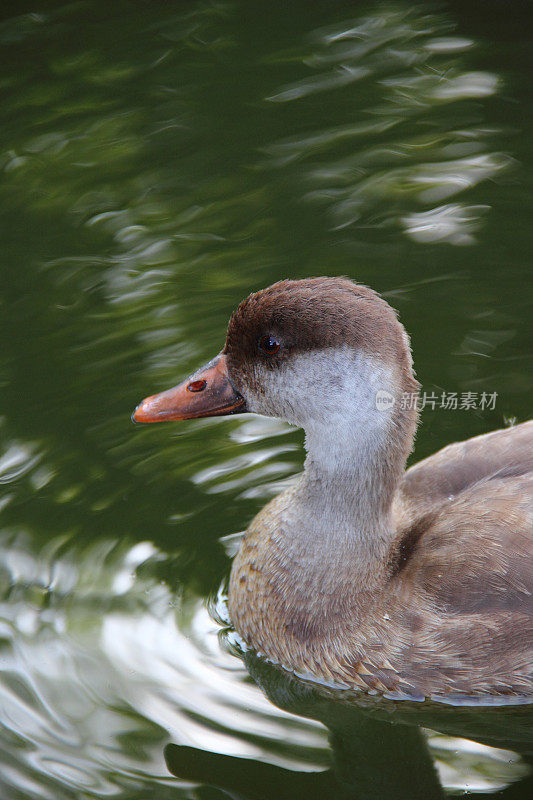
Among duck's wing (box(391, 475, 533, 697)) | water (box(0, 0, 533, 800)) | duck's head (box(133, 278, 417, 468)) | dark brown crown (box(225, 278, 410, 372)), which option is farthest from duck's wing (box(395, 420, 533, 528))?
water (box(0, 0, 533, 800))

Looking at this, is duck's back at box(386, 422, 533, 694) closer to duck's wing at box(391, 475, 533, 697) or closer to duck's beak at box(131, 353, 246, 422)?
duck's wing at box(391, 475, 533, 697)

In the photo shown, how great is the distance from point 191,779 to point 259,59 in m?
5.77

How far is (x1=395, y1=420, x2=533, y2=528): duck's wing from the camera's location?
4.50 metres

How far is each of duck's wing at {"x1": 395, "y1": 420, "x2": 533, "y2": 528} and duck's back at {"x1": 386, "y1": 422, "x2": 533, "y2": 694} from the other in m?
0.02

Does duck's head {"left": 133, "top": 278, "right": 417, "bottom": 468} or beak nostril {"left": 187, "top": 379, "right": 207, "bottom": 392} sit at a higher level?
duck's head {"left": 133, "top": 278, "right": 417, "bottom": 468}

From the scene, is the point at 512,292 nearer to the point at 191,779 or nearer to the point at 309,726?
the point at 309,726

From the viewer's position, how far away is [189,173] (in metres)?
7.34

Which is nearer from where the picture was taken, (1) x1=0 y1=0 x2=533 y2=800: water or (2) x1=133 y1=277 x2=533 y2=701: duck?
(2) x1=133 y1=277 x2=533 y2=701: duck

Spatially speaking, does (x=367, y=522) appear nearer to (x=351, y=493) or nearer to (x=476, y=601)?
(x=351, y=493)

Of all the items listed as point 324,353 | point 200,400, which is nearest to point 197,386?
point 200,400

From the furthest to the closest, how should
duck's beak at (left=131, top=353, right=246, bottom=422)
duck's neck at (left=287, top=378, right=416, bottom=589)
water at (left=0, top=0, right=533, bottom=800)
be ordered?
duck's beak at (left=131, top=353, right=246, bottom=422) < water at (left=0, top=0, right=533, bottom=800) < duck's neck at (left=287, top=378, right=416, bottom=589)

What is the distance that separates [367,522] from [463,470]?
50 cm

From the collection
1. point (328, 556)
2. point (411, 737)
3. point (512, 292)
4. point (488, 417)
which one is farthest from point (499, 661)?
point (512, 292)

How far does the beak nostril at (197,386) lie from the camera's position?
446 cm
